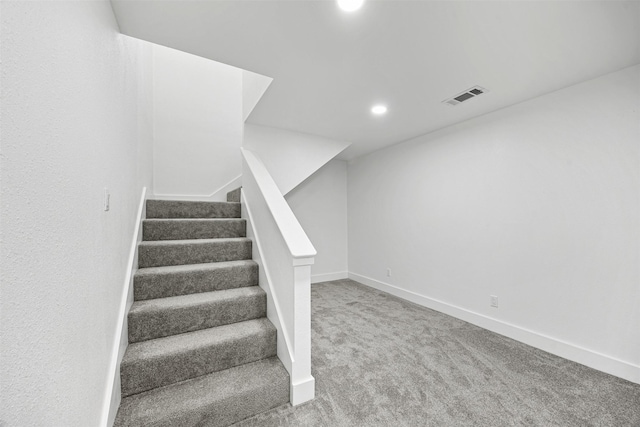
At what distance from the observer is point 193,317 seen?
5.67 ft

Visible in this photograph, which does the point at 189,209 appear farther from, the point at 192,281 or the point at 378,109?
the point at 378,109

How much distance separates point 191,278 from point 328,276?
9.25ft

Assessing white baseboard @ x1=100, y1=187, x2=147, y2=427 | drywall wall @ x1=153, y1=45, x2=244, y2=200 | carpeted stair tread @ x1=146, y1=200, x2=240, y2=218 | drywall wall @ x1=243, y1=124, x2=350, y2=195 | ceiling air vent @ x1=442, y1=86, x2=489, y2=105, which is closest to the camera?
white baseboard @ x1=100, y1=187, x2=147, y2=427

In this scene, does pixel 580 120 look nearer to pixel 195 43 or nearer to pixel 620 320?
pixel 620 320

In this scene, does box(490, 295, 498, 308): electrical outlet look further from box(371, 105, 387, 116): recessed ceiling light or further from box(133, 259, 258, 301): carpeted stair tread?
box(133, 259, 258, 301): carpeted stair tread

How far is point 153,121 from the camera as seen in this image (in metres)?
3.29

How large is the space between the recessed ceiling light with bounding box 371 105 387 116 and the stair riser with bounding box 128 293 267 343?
206 centimetres

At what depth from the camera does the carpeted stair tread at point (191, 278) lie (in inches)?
71.1

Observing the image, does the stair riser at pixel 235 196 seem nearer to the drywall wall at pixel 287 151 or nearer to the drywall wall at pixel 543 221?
Result: the drywall wall at pixel 287 151

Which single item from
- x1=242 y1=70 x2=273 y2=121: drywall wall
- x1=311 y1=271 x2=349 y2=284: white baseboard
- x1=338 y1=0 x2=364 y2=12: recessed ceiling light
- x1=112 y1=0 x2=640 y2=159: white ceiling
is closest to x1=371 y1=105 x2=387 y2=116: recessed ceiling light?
x1=112 y1=0 x2=640 y2=159: white ceiling

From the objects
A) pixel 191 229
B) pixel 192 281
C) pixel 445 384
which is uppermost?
pixel 191 229

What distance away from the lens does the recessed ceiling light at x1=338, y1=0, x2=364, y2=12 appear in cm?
131

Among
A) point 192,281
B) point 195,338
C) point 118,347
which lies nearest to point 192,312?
point 195,338

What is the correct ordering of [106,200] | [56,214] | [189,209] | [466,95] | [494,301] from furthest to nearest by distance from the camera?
[189,209] → [494,301] → [466,95] → [106,200] → [56,214]
